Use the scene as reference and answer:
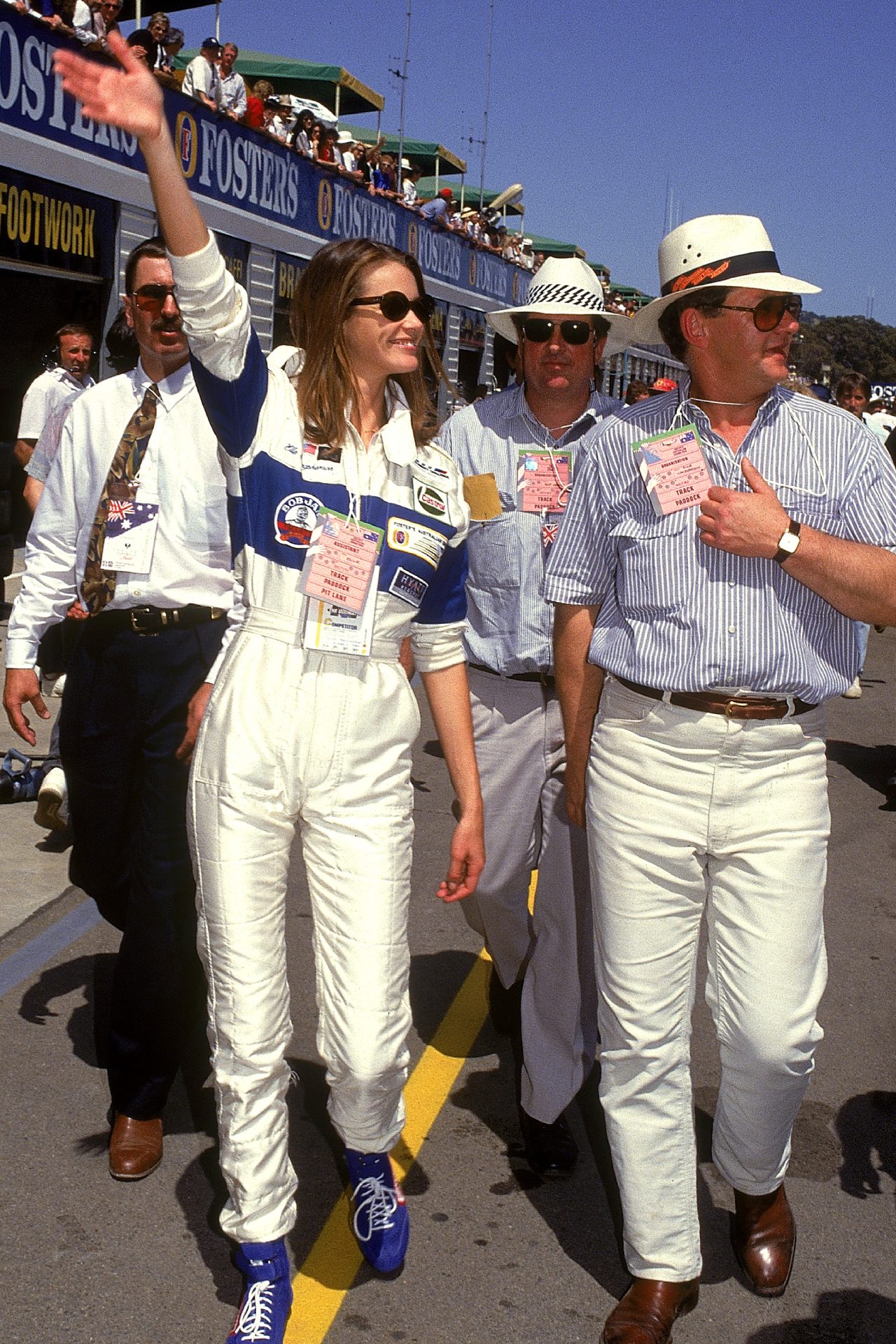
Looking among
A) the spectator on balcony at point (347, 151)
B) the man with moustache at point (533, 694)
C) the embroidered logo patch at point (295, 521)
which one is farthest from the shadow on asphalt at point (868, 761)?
the spectator on balcony at point (347, 151)

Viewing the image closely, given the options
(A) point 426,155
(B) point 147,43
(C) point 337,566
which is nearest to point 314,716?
(C) point 337,566

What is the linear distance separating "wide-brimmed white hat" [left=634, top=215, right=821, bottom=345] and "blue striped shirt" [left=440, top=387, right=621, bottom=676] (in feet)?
3.15

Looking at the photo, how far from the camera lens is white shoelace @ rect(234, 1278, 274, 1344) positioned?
2.90 meters

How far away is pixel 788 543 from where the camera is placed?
2.81 meters

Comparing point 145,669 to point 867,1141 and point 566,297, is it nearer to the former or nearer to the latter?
point 566,297

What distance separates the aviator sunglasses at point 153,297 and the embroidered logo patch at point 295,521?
3.36ft

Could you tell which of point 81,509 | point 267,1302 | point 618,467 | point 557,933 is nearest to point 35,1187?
point 267,1302

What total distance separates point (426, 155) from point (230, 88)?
17493 mm

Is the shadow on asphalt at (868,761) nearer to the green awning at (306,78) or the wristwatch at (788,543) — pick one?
the wristwatch at (788,543)

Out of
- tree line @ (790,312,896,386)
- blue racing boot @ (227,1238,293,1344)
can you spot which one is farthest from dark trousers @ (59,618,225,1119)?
tree line @ (790,312,896,386)

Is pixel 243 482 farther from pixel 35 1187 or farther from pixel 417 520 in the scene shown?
pixel 35 1187

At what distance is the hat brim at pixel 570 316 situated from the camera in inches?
164

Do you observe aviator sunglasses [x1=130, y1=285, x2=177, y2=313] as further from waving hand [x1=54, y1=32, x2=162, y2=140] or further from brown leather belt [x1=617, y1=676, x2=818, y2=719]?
brown leather belt [x1=617, y1=676, x2=818, y2=719]

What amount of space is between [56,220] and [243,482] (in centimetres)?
1312
